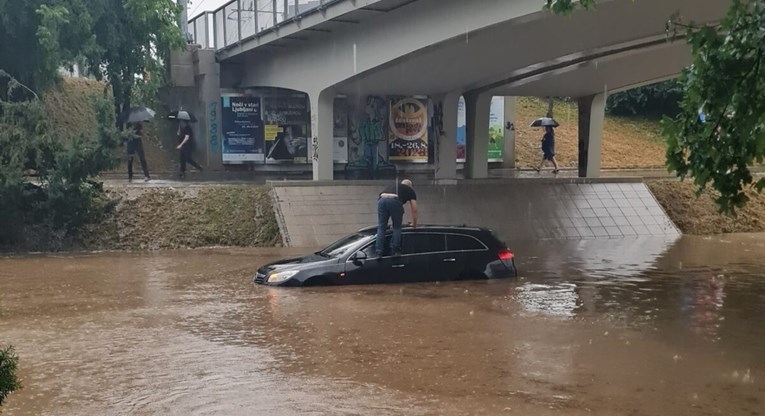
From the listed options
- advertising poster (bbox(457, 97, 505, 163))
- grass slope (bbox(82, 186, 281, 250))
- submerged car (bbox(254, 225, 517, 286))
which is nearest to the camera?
submerged car (bbox(254, 225, 517, 286))

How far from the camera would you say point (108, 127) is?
58.2 ft

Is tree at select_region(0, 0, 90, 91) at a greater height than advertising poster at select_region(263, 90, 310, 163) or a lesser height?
greater

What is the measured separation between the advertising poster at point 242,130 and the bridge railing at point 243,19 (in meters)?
2.15

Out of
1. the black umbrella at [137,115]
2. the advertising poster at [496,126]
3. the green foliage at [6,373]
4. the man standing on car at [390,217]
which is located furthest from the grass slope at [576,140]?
the green foliage at [6,373]

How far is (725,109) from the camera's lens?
719cm

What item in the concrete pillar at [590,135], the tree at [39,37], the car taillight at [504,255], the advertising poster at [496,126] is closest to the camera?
the car taillight at [504,255]

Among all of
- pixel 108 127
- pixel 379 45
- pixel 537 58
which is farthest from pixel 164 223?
pixel 537 58

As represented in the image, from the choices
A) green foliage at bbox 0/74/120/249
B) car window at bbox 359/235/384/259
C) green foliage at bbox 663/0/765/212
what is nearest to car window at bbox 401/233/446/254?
car window at bbox 359/235/384/259

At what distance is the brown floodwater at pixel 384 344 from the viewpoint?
674 cm

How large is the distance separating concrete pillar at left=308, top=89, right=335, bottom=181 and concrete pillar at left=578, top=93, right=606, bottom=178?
1106 cm

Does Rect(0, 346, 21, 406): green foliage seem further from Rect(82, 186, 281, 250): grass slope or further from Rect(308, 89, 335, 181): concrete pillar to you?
Rect(308, 89, 335, 181): concrete pillar

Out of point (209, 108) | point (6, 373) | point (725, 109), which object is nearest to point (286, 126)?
point (209, 108)

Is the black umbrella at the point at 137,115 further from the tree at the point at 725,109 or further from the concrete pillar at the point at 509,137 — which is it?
the tree at the point at 725,109

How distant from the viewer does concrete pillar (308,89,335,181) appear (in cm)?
2330
